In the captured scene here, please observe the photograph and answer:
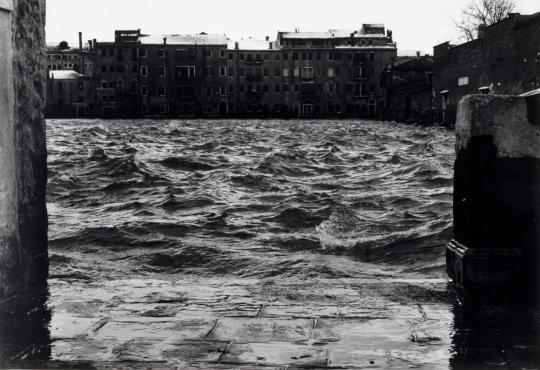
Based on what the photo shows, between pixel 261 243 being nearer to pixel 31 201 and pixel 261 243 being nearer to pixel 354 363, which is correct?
pixel 31 201

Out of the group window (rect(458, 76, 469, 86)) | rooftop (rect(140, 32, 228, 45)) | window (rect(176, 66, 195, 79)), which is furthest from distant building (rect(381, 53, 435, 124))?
window (rect(176, 66, 195, 79))

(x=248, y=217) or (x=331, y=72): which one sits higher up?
(x=331, y=72)

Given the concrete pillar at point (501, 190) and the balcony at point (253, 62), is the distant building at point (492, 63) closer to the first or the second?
the concrete pillar at point (501, 190)

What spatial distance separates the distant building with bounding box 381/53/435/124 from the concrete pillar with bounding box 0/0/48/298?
44.8 m

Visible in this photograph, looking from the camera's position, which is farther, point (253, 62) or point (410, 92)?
point (253, 62)

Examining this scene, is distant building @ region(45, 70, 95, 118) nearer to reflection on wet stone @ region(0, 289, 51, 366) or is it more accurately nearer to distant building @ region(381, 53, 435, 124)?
distant building @ region(381, 53, 435, 124)

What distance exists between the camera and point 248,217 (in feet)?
33.9

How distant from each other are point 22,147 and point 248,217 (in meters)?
6.28

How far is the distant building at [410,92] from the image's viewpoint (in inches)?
1955

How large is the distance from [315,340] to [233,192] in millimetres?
9862

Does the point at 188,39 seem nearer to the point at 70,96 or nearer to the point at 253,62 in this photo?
the point at 253,62

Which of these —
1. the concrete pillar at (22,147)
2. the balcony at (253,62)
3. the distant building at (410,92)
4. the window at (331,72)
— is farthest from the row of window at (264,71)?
the concrete pillar at (22,147)

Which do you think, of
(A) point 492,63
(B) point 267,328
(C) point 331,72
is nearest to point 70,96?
(C) point 331,72

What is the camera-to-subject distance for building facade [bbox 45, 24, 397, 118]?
77.1 meters
